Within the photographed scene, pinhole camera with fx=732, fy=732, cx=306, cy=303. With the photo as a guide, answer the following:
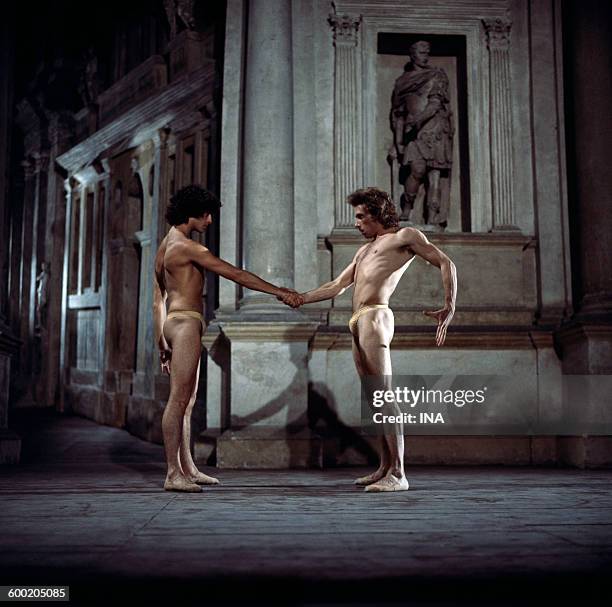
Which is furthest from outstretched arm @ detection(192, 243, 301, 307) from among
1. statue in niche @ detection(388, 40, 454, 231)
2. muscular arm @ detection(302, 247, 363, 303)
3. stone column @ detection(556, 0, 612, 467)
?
stone column @ detection(556, 0, 612, 467)

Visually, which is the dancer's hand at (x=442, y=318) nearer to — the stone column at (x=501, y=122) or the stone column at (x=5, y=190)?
the stone column at (x=501, y=122)

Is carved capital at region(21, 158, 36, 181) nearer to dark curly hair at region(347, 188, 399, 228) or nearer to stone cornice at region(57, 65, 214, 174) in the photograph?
stone cornice at region(57, 65, 214, 174)

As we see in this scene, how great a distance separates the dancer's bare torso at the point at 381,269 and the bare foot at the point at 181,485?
1527mm

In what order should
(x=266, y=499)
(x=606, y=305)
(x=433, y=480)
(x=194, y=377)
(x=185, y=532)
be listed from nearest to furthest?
(x=185, y=532) < (x=266, y=499) < (x=194, y=377) < (x=433, y=480) < (x=606, y=305)

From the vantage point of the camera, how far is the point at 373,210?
484cm

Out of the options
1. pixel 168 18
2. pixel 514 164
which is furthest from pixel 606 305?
pixel 168 18

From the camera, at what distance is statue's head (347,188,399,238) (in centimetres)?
483

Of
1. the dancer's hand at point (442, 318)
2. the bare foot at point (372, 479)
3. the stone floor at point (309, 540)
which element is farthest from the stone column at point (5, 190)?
the dancer's hand at point (442, 318)

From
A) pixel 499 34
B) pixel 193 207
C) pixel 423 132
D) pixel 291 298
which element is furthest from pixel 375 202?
pixel 499 34

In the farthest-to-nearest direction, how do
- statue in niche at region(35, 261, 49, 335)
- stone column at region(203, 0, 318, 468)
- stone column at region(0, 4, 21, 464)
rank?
statue in niche at region(35, 261, 49, 335) → stone column at region(0, 4, 21, 464) → stone column at region(203, 0, 318, 468)

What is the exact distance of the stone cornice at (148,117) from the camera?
28.3 feet

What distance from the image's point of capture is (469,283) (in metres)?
6.71

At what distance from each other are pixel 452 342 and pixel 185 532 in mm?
3835

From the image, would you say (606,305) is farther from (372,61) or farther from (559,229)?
(372,61)
